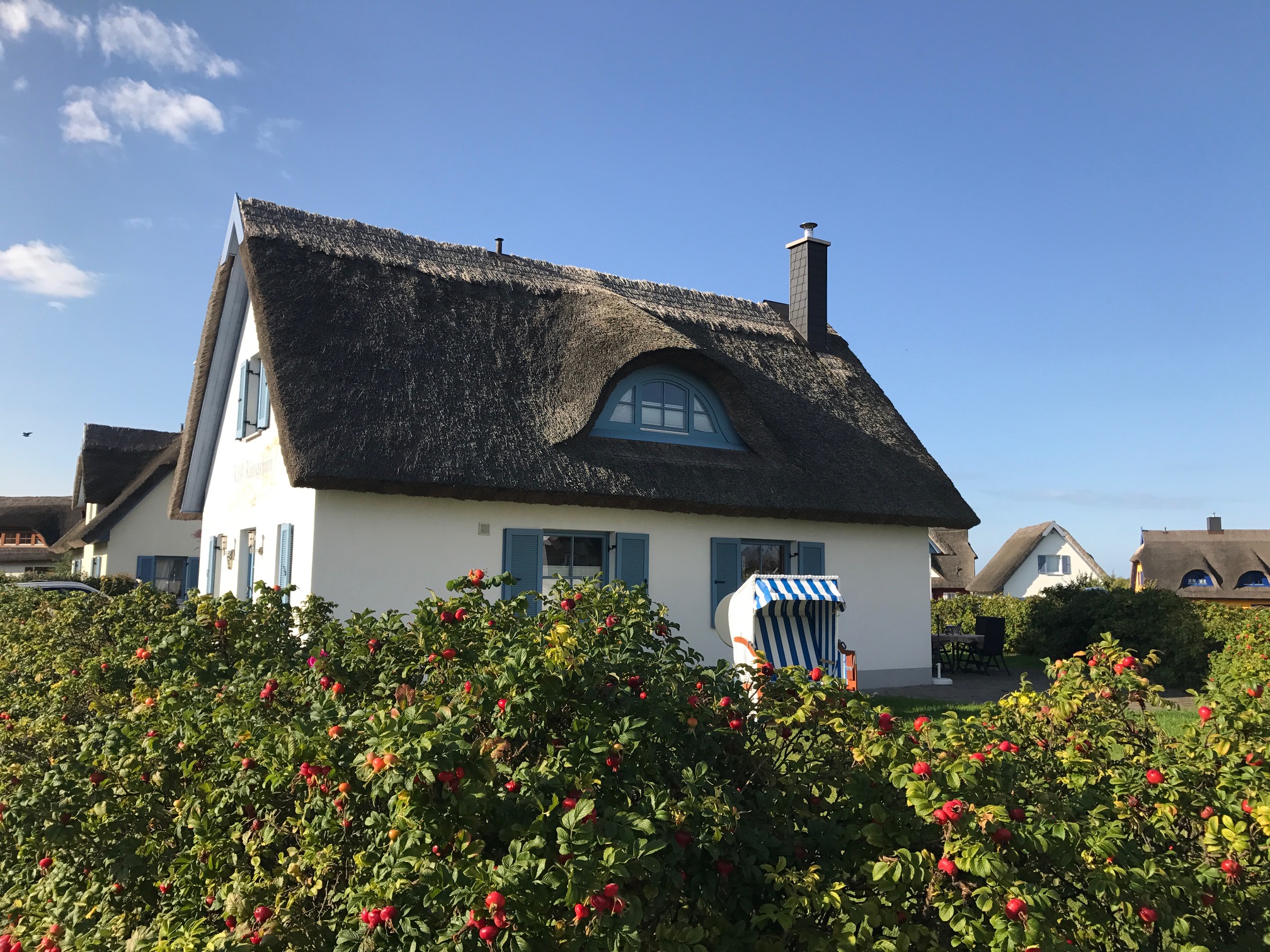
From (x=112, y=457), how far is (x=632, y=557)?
2235 cm

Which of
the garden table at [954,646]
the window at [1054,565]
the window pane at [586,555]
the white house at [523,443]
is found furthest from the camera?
the window at [1054,565]

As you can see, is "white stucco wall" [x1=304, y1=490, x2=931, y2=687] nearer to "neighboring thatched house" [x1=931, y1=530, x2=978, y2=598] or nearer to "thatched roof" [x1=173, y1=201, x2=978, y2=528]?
"thatched roof" [x1=173, y1=201, x2=978, y2=528]

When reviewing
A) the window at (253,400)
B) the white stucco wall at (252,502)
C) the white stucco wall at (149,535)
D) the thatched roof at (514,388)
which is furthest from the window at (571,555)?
the white stucco wall at (149,535)

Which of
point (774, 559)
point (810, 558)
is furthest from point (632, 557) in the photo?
point (810, 558)

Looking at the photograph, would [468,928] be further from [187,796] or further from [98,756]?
[98,756]

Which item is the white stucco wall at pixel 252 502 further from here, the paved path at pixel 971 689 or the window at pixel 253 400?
the paved path at pixel 971 689

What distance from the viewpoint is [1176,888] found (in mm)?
2240

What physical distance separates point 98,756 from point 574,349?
8.91 metres

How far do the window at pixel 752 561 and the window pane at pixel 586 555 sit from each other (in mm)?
1469

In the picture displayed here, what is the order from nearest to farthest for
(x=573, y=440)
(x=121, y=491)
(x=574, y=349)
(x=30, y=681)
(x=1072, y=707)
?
(x=1072, y=707), (x=30, y=681), (x=573, y=440), (x=574, y=349), (x=121, y=491)

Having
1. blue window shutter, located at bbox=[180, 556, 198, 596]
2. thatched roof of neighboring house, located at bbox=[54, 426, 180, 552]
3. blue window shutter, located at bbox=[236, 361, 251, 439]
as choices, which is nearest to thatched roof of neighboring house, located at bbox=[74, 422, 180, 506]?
thatched roof of neighboring house, located at bbox=[54, 426, 180, 552]

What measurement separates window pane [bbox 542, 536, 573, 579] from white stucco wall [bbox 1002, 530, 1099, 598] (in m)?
35.5

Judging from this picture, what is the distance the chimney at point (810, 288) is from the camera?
51.0 feet

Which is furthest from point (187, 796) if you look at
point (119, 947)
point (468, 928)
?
point (468, 928)
